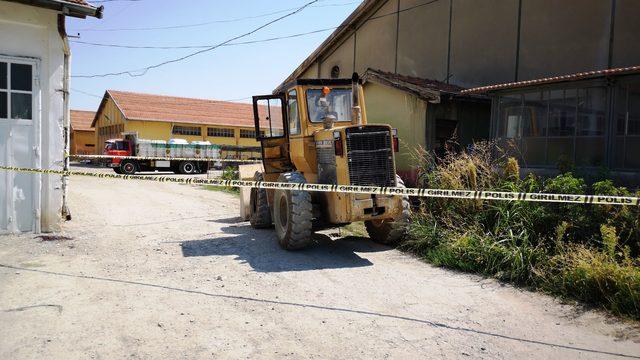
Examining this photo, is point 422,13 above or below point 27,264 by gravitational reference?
above

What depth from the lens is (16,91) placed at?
7.66m

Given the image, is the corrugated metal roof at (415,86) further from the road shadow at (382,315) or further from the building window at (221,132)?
the building window at (221,132)

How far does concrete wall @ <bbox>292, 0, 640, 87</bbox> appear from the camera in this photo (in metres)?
10.9

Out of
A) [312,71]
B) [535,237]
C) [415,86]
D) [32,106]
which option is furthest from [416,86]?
[312,71]

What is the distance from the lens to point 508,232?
648cm

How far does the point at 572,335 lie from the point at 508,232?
2.46m

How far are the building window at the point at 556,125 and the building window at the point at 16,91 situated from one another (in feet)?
31.2

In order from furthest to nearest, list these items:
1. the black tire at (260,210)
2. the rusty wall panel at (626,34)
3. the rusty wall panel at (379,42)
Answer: the rusty wall panel at (379,42)
the rusty wall panel at (626,34)
the black tire at (260,210)

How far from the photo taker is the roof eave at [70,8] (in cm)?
Result: 756

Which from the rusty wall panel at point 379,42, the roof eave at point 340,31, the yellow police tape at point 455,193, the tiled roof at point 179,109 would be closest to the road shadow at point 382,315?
the yellow police tape at point 455,193

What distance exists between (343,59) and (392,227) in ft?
43.6

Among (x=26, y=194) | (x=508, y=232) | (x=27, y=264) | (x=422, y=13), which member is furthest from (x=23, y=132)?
(x=422, y=13)

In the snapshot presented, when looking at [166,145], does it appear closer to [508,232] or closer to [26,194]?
[26,194]

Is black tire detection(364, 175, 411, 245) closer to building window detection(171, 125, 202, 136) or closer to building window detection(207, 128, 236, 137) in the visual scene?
building window detection(171, 125, 202, 136)
